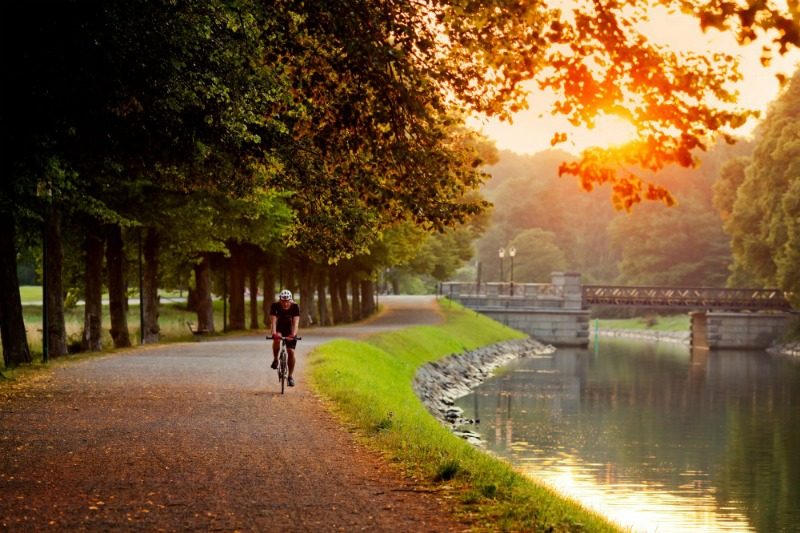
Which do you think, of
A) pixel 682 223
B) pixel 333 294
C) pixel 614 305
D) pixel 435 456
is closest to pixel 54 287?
pixel 435 456

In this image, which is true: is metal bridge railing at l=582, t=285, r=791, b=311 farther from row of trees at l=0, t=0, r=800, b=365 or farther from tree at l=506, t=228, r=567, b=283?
row of trees at l=0, t=0, r=800, b=365

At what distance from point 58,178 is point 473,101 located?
9.29m

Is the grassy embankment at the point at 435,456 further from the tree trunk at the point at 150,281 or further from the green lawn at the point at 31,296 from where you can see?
the green lawn at the point at 31,296

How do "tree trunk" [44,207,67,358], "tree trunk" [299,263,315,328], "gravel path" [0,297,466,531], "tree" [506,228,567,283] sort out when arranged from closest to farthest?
"gravel path" [0,297,466,531] → "tree trunk" [44,207,67,358] → "tree trunk" [299,263,315,328] → "tree" [506,228,567,283]

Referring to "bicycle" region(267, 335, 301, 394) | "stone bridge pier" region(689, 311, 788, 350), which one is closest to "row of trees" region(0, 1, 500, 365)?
"bicycle" region(267, 335, 301, 394)

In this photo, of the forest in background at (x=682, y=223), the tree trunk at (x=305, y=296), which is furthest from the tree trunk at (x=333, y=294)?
the forest in background at (x=682, y=223)

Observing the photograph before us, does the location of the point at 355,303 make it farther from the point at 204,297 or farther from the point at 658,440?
the point at 658,440

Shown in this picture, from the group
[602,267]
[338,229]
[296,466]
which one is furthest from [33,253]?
[602,267]

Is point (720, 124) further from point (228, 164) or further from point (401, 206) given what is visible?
point (228, 164)

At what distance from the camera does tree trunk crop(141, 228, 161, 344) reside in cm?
3859

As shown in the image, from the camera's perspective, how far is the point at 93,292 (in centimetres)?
3462

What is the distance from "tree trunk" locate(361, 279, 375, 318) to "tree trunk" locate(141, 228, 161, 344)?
29.6 m

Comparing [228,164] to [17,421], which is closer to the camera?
[17,421]

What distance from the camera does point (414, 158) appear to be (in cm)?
1529
